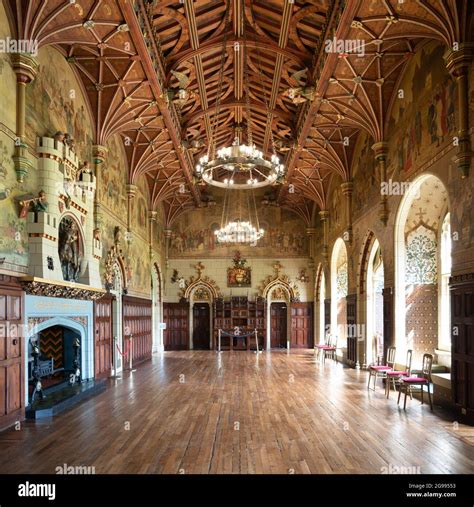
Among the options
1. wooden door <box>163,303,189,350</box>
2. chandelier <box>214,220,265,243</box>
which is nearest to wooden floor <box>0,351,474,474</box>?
chandelier <box>214,220,265,243</box>

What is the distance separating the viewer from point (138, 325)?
1906cm

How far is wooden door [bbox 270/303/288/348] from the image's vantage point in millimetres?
26594

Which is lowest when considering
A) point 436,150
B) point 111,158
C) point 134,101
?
point 436,150

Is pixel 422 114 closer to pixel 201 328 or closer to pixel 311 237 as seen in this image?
pixel 311 237

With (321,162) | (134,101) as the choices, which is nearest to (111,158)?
(134,101)

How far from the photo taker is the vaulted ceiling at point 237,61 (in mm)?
9062

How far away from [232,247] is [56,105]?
17.0m

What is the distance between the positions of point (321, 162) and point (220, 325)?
11.5m

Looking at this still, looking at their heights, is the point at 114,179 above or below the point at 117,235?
above

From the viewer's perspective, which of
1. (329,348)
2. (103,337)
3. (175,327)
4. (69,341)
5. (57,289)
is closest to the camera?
(57,289)

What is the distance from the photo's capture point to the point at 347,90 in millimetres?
12641

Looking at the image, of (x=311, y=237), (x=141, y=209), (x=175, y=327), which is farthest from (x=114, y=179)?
(x=311, y=237)

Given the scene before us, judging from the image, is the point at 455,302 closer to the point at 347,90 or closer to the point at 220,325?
the point at 347,90

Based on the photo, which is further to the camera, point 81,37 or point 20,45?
point 81,37
